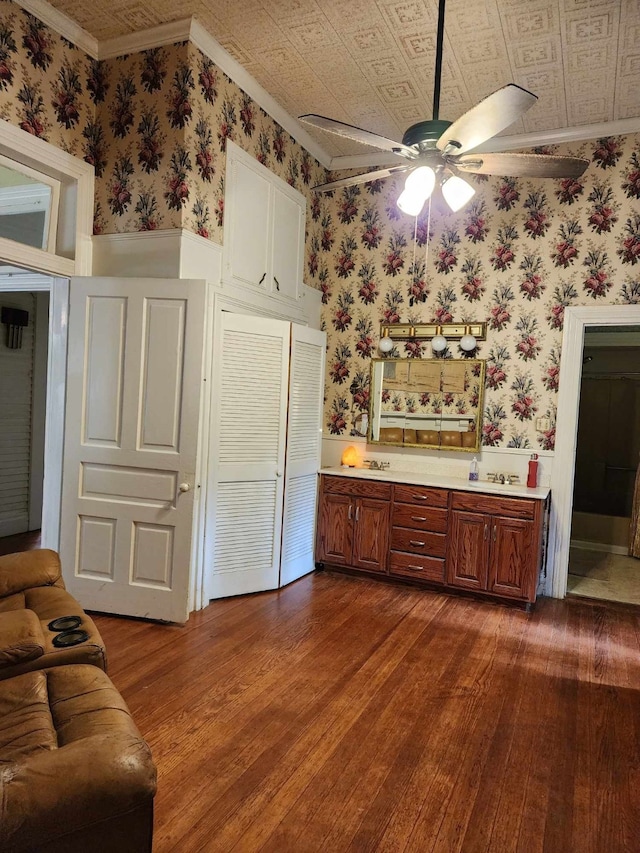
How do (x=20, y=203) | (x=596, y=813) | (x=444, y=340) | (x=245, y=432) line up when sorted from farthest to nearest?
(x=444, y=340), (x=245, y=432), (x=20, y=203), (x=596, y=813)

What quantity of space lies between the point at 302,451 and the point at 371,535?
2.68 ft

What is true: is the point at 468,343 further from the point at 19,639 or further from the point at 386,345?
the point at 19,639

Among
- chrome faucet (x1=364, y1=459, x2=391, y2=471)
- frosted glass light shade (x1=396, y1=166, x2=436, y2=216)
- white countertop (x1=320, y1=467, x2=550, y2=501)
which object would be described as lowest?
white countertop (x1=320, y1=467, x2=550, y2=501)

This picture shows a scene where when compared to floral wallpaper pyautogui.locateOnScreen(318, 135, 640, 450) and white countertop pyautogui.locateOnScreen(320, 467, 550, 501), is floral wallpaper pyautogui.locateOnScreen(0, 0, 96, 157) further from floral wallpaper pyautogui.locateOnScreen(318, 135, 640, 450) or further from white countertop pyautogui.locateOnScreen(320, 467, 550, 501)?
white countertop pyautogui.locateOnScreen(320, 467, 550, 501)

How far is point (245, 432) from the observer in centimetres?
376

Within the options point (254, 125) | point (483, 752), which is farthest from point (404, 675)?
point (254, 125)

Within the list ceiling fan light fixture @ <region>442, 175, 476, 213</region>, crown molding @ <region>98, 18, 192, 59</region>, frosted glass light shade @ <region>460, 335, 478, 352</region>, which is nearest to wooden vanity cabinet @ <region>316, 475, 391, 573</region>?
frosted glass light shade @ <region>460, 335, 478, 352</region>

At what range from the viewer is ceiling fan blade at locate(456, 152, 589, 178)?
8.09 feet

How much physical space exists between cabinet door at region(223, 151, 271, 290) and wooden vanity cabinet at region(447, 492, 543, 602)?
211 cm

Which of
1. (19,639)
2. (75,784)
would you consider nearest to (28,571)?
(19,639)

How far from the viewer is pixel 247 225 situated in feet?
12.9

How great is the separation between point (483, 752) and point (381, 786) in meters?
0.49

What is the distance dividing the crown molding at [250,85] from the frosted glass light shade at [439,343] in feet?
5.95

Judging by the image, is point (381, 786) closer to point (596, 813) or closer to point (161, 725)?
point (596, 813)
